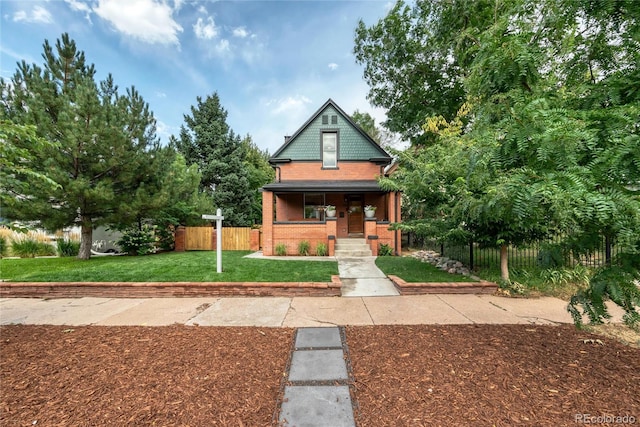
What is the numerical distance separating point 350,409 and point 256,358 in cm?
131

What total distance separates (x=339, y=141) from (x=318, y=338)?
462 inches

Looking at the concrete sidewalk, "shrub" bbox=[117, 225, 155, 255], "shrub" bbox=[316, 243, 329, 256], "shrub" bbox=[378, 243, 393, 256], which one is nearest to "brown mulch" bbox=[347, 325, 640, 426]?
the concrete sidewalk

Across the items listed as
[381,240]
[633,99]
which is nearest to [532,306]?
[633,99]

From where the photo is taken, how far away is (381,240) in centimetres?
1130

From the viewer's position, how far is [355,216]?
14203 mm

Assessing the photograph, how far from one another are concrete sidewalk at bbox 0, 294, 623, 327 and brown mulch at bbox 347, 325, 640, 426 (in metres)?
0.61

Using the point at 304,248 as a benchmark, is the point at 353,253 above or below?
below

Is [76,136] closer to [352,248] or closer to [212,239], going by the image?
[212,239]

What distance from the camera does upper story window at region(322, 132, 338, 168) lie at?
13.7 meters

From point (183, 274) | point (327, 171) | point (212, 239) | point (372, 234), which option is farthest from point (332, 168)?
point (183, 274)

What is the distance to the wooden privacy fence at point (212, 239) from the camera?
45.3 feet

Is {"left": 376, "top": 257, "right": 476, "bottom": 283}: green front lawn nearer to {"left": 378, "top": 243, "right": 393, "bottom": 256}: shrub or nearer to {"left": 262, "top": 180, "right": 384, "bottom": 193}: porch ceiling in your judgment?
{"left": 378, "top": 243, "right": 393, "bottom": 256}: shrub

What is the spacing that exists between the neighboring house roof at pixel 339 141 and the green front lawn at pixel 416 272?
6544mm

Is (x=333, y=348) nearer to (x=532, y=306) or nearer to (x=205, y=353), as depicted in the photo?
(x=205, y=353)
